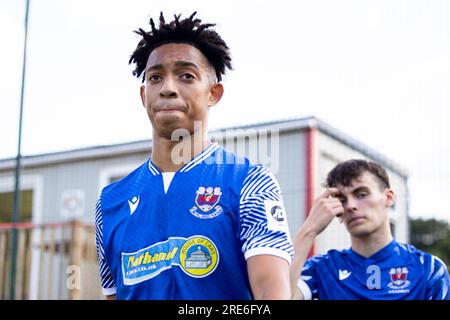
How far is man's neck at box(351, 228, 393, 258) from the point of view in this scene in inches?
177

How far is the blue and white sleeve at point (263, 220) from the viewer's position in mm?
2592

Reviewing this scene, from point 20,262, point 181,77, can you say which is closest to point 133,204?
point 181,77

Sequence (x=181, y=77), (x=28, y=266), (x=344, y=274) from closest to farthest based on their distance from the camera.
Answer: (x=181, y=77)
(x=344, y=274)
(x=28, y=266)

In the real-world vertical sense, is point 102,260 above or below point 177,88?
below

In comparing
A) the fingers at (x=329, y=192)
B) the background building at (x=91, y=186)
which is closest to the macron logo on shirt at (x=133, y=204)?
the fingers at (x=329, y=192)

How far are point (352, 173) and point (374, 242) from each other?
414 mm

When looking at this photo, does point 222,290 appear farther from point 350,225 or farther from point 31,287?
point 31,287

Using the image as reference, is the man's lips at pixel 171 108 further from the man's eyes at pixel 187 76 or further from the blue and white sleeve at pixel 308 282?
the blue and white sleeve at pixel 308 282

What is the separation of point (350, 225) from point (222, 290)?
6.05 ft

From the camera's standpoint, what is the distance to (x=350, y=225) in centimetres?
439

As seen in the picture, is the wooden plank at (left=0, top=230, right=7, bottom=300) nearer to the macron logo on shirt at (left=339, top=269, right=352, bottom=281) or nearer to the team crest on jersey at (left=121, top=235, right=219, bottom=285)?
the macron logo on shirt at (left=339, top=269, right=352, bottom=281)

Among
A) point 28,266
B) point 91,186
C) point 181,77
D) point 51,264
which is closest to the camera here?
point 181,77

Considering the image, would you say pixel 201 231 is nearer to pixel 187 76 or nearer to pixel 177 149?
pixel 177 149

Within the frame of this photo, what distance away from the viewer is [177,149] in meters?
2.95
